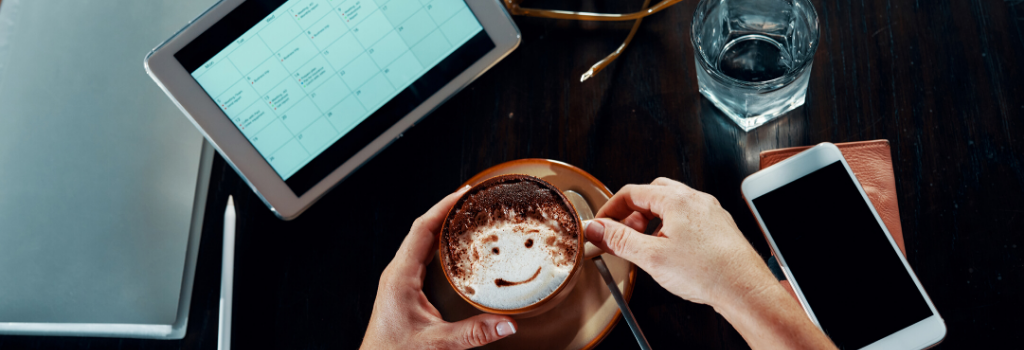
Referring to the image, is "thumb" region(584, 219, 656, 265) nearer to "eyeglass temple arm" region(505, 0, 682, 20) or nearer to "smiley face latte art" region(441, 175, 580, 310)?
"smiley face latte art" region(441, 175, 580, 310)

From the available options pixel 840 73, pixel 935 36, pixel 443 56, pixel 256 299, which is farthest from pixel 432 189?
pixel 935 36

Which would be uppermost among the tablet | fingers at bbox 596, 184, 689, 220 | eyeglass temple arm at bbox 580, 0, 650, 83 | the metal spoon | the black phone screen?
the tablet

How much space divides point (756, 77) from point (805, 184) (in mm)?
174

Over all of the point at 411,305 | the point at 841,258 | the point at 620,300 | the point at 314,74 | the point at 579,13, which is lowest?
the point at 841,258

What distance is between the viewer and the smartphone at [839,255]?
61 centimetres

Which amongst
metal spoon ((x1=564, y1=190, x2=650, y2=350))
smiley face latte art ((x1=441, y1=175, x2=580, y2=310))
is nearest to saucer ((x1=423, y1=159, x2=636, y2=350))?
metal spoon ((x1=564, y1=190, x2=650, y2=350))

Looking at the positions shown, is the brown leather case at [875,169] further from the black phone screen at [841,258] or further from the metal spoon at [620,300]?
the metal spoon at [620,300]

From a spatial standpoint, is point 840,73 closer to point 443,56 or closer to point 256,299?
point 443,56

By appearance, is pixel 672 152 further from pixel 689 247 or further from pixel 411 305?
pixel 411 305

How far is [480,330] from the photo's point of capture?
1.90 feet

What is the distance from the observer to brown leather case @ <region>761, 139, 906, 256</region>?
655 millimetres

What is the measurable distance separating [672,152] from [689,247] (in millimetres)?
192

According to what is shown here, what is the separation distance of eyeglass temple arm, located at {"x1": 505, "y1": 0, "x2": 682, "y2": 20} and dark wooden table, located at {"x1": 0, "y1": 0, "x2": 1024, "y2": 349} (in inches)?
0.8

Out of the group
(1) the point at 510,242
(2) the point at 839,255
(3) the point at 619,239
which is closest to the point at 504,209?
(1) the point at 510,242
